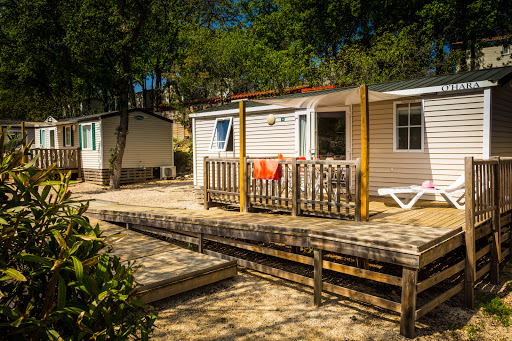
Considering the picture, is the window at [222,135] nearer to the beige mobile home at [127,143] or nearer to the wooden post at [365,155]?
the wooden post at [365,155]

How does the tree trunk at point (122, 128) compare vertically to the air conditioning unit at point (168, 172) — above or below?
above

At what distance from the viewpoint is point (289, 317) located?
4188 mm

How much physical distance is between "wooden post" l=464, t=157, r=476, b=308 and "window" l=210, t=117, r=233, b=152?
776 centimetres

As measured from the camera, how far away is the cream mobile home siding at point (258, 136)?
398 inches

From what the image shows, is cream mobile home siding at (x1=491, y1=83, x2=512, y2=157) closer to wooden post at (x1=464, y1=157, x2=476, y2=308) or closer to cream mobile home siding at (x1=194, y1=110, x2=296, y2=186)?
wooden post at (x1=464, y1=157, x2=476, y2=308)

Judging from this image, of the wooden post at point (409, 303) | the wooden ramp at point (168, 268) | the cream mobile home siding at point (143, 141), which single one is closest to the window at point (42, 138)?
the cream mobile home siding at point (143, 141)

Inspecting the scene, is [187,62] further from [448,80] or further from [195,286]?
[195,286]

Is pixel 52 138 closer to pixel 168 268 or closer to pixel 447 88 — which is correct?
pixel 168 268

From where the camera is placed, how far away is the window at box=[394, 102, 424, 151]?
26.1ft

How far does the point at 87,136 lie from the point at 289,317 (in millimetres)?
17979

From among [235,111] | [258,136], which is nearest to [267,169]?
[258,136]

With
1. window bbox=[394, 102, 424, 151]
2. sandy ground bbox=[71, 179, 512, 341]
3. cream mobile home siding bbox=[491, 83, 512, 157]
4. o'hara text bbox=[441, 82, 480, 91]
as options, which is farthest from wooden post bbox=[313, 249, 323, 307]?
cream mobile home siding bbox=[491, 83, 512, 157]

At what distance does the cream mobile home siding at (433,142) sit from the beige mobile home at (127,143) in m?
13.5

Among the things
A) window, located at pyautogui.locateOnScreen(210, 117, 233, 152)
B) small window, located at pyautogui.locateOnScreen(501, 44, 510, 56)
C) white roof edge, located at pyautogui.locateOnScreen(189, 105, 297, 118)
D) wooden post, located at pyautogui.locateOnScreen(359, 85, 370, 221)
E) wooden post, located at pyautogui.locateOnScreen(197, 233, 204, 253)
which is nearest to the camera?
wooden post, located at pyautogui.locateOnScreen(359, 85, 370, 221)
